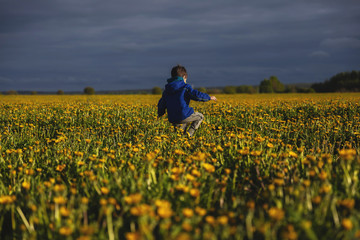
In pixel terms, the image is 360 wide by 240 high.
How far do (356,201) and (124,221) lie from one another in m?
2.28

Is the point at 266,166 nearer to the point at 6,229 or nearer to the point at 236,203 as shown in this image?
the point at 236,203

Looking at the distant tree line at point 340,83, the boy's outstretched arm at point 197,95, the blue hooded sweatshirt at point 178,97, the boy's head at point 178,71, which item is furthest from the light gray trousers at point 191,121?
the distant tree line at point 340,83

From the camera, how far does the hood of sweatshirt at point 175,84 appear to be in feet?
22.6

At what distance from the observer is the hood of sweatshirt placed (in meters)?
6.90

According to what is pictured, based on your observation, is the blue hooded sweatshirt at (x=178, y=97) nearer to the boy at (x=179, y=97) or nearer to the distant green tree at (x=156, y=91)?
the boy at (x=179, y=97)

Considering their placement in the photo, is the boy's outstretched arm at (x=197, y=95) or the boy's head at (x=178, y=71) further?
the boy's head at (x=178, y=71)

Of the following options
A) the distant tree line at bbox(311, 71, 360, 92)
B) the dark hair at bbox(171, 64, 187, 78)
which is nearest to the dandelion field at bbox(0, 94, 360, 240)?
the dark hair at bbox(171, 64, 187, 78)

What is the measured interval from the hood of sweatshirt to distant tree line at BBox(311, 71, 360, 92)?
2938 inches

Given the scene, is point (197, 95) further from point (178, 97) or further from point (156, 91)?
point (156, 91)

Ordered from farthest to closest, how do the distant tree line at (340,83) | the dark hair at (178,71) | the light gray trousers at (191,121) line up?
the distant tree line at (340,83) < the light gray trousers at (191,121) < the dark hair at (178,71)

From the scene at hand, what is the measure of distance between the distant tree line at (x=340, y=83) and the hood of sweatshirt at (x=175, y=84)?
74.6 meters

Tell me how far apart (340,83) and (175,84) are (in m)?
79.0

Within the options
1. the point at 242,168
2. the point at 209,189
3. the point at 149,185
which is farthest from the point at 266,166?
the point at 149,185

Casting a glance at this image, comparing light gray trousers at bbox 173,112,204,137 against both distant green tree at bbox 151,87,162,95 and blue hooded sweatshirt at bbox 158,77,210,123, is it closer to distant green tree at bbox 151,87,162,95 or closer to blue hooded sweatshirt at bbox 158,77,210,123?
blue hooded sweatshirt at bbox 158,77,210,123
